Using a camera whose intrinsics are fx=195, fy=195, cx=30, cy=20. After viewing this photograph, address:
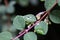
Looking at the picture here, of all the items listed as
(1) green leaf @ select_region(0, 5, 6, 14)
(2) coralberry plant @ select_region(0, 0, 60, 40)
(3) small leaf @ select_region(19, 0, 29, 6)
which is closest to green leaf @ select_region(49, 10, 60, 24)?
(2) coralberry plant @ select_region(0, 0, 60, 40)

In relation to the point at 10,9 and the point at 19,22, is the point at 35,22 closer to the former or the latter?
the point at 19,22

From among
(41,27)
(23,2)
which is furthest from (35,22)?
(23,2)

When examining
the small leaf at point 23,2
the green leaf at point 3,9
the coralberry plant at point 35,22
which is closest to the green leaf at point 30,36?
the coralberry plant at point 35,22

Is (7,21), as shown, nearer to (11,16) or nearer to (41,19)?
(11,16)

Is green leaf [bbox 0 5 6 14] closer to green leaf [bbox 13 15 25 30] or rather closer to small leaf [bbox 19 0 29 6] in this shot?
small leaf [bbox 19 0 29 6]

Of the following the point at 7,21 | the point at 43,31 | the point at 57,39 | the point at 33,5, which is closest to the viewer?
the point at 43,31

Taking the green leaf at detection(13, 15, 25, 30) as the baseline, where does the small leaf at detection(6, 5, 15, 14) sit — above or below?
below

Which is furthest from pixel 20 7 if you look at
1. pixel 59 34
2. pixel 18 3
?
pixel 59 34

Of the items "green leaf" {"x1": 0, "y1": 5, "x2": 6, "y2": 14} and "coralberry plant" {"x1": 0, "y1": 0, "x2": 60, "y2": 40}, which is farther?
"green leaf" {"x1": 0, "y1": 5, "x2": 6, "y2": 14}
